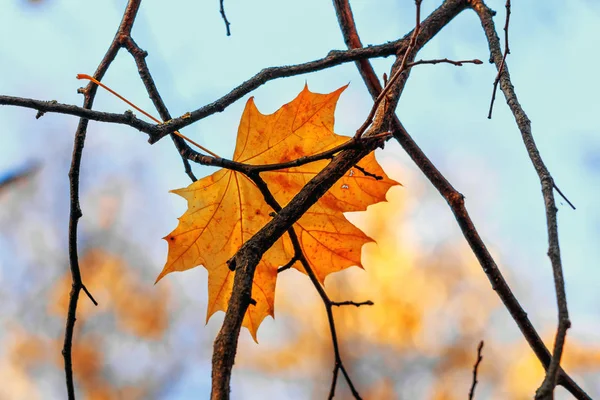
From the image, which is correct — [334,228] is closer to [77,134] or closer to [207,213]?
[207,213]

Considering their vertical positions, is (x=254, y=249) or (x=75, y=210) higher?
(x=75, y=210)

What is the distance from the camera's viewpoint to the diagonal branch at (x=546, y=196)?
0.86 ft

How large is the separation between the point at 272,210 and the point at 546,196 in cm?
32

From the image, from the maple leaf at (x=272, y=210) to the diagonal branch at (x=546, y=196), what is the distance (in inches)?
6.4

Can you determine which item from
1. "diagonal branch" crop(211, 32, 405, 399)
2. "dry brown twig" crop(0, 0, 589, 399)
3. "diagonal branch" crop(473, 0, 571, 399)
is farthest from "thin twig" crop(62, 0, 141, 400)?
"diagonal branch" crop(473, 0, 571, 399)

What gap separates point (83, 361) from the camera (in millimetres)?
894

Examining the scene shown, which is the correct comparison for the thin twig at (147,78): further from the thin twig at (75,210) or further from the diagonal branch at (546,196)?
the diagonal branch at (546,196)

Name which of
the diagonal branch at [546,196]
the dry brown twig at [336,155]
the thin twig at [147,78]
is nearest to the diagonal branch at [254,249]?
the dry brown twig at [336,155]

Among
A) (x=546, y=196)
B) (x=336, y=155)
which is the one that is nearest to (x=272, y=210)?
(x=336, y=155)

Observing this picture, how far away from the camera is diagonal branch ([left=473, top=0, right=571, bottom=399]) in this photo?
0.26 meters

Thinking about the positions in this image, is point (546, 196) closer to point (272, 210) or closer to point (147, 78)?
point (272, 210)

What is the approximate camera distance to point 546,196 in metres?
0.39

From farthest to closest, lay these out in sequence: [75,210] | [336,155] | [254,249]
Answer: [75,210], [336,155], [254,249]

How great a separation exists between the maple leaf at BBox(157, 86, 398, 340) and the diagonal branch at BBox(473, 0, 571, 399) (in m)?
0.16
